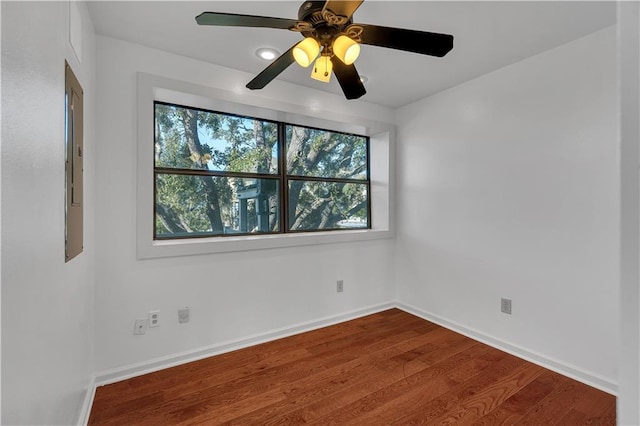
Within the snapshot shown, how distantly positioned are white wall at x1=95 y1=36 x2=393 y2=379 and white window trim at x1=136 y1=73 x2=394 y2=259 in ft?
0.17

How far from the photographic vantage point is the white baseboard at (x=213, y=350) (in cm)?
217

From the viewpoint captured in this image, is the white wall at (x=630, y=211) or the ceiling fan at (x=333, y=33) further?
the ceiling fan at (x=333, y=33)

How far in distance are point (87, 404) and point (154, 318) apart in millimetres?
607

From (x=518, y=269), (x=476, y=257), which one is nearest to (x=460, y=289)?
(x=476, y=257)

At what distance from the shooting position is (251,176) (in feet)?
9.78

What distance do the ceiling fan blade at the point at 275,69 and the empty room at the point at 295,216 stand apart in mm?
31

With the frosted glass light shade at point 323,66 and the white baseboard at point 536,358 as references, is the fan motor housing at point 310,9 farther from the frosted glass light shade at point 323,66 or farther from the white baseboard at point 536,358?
the white baseboard at point 536,358

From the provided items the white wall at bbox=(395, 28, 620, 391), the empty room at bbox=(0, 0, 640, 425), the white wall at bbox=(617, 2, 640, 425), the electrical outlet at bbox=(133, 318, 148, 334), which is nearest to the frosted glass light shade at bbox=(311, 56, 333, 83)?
the empty room at bbox=(0, 0, 640, 425)

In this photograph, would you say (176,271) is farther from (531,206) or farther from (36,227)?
(531,206)

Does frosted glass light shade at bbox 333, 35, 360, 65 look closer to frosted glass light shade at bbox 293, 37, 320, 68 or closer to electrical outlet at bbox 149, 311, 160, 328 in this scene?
frosted glass light shade at bbox 293, 37, 320, 68

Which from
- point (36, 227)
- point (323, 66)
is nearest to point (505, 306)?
point (323, 66)

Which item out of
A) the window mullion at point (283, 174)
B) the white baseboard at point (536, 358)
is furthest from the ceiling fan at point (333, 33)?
the white baseboard at point (536, 358)

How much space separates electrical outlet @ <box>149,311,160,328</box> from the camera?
230 centimetres

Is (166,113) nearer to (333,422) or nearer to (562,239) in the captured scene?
(333,422)
